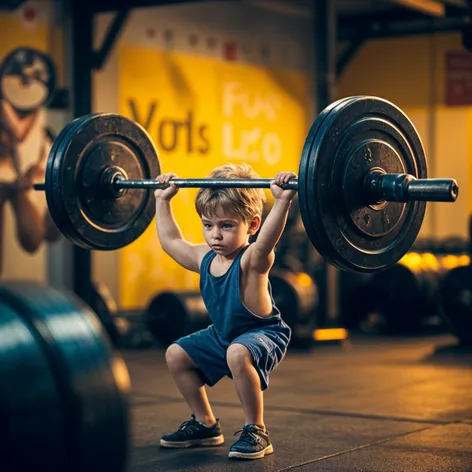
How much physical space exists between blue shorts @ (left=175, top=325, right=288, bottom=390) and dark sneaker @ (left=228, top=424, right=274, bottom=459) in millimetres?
111

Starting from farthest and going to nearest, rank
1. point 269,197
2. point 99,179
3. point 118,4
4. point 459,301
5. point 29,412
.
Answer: point 269,197, point 118,4, point 459,301, point 99,179, point 29,412

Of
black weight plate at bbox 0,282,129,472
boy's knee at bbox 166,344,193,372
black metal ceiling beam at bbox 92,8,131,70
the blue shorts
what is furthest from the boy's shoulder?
black metal ceiling beam at bbox 92,8,131,70

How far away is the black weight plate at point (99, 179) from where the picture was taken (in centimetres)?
289

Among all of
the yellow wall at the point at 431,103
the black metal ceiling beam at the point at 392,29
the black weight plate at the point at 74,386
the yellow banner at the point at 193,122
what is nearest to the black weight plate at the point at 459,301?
the yellow banner at the point at 193,122

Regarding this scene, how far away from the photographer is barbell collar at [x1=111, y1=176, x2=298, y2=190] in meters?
2.50

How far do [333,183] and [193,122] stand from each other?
4823 mm

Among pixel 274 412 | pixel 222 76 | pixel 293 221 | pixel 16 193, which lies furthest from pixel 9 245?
pixel 274 412

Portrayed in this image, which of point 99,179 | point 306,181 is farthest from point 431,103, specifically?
point 306,181

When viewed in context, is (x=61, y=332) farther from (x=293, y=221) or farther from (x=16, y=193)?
(x=293, y=221)

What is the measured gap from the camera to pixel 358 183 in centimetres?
246

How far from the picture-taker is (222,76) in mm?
7441

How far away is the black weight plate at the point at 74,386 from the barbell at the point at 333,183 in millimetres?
814

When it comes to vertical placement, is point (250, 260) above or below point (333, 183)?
below

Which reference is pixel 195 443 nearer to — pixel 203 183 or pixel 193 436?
pixel 193 436
